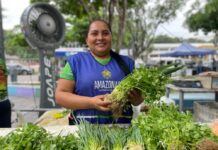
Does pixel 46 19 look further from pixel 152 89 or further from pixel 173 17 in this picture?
pixel 173 17

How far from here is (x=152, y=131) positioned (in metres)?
1.97

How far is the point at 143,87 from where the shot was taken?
91.1 inches

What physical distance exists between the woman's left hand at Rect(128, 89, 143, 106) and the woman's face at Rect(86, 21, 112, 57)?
44cm

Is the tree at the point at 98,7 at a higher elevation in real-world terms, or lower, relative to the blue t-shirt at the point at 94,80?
higher

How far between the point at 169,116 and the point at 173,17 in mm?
25364

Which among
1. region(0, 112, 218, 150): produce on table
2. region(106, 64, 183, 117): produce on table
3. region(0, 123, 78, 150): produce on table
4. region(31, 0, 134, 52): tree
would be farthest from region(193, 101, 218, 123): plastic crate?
region(31, 0, 134, 52): tree

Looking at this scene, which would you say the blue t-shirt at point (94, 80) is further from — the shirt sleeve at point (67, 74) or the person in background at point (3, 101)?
the person in background at point (3, 101)

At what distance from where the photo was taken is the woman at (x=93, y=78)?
2.55 meters

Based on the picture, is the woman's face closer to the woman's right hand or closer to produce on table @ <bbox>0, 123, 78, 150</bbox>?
the woman's right hand

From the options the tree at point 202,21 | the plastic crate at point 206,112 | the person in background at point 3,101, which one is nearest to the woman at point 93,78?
the person in background at point 3,101

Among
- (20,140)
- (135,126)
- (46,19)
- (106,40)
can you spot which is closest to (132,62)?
(106,40)

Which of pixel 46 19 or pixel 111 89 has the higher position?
pixel 46 19

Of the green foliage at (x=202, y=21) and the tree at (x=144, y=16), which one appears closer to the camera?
the green foliage at (x=202, y=21)

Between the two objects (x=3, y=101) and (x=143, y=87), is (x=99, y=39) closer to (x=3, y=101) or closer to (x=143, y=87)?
(x=143, y=87)
